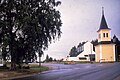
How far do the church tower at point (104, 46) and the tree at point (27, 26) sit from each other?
232ft

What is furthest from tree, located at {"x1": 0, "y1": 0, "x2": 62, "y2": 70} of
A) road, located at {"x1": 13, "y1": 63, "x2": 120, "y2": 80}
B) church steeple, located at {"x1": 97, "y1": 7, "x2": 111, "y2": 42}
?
church steeple, located at {"x1": 97, "y1": 7, "x2": 111, "y2": 42}

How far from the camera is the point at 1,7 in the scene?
146ft

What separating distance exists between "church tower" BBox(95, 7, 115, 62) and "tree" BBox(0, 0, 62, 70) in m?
70.6

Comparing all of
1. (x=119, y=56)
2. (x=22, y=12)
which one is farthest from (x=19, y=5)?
(x=119, y=56)

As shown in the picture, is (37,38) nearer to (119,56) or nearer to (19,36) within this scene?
(19,36)

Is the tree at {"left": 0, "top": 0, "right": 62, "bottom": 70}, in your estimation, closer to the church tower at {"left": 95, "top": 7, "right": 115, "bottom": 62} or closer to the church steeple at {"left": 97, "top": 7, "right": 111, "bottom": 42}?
the church tower at {"left": 95, "top": 7, "right": 115, "bottom": 62}

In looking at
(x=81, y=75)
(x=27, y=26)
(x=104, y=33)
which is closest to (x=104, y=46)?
(x=104, y=33)

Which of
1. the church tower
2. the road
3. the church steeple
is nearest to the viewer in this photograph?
the road

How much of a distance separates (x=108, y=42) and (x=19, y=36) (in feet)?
260

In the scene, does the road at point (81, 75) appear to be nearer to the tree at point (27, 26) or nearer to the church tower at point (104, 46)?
the tree at point (27, 26)

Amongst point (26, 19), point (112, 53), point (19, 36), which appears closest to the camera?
point (26, 19)

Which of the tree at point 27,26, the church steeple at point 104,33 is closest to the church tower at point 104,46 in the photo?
the church steeple at point 104,33

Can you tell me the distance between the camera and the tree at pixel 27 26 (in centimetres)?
4316

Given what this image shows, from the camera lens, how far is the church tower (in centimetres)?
11694
